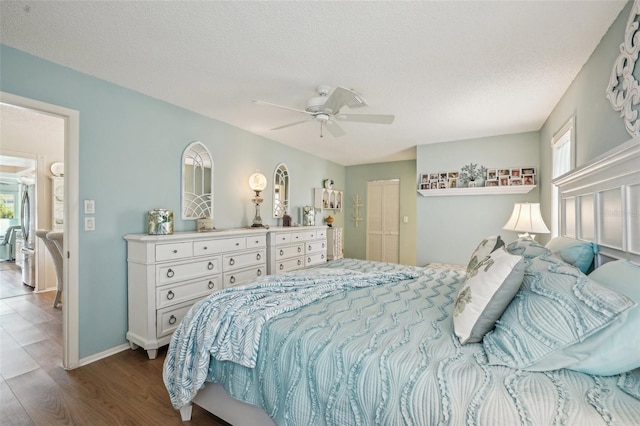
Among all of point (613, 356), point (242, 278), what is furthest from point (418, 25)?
point (242, 278)

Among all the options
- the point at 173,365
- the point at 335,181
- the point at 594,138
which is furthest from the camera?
the point at 335,181

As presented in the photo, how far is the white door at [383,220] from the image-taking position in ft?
19.5

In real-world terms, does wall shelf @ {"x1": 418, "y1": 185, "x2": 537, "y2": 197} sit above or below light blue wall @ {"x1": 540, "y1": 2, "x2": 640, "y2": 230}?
below

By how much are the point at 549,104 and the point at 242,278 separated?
383cm

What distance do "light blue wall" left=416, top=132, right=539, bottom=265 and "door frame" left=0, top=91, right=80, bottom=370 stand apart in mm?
4309

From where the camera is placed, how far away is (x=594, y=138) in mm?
1966

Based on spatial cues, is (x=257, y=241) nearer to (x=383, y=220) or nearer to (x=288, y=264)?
(x=288, y=264)

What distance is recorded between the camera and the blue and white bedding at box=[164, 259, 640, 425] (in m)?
0.85

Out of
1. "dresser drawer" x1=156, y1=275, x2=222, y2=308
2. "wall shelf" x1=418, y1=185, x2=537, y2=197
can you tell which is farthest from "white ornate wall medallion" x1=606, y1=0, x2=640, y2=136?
"dresser drawer" x1=156, y1=275, x2=222, y2=308

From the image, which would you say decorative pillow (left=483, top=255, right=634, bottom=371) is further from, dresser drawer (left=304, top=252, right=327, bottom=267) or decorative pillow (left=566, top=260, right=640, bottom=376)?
dresser drawer (left=304, top=252, right=327, bottom=267)

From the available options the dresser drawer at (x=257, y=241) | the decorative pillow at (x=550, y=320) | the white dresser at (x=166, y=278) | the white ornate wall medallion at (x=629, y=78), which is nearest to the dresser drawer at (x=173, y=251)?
the white dresser at (x=166, y=278)

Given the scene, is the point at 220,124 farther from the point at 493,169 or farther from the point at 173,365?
the point at 493,169

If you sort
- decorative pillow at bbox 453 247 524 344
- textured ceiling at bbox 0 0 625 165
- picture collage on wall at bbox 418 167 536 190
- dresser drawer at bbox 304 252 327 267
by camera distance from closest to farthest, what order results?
1. decorative pillow at bbox 453 247 524 344
2. textured ceiling at bbox 0 0 625 165
3. picture collage on wall at bbox 418 167 536 190
4. dresser drawer at bbox 304 252 327 267

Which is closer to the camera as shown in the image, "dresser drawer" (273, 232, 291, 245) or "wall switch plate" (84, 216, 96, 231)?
"wall switch plate" (84, 216, 96, 231)
